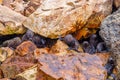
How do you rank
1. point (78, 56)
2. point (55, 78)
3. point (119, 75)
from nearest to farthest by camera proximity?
point (55, 78) → point (78, 56) → point (119, 75)

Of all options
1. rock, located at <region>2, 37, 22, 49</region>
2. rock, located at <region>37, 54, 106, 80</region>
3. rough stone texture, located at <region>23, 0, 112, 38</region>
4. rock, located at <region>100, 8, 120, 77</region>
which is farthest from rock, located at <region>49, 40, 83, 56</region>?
rock, located at <region>37, 54, 106, 80</region>

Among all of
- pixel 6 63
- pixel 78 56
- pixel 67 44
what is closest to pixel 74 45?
pixel 67 44

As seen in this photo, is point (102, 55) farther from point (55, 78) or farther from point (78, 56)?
point (55, 78)

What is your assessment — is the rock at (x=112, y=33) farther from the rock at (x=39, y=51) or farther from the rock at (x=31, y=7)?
the rock at (x=31, y=7)

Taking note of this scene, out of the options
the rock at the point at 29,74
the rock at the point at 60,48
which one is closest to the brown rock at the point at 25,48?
the rock at the point at 60,48

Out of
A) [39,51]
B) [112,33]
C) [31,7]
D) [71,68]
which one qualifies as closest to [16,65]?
[39,51]

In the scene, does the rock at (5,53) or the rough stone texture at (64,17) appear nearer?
the rock at (5,53)

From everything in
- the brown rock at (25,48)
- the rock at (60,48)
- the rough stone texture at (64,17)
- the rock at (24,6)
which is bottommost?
the rock at (60,48)
